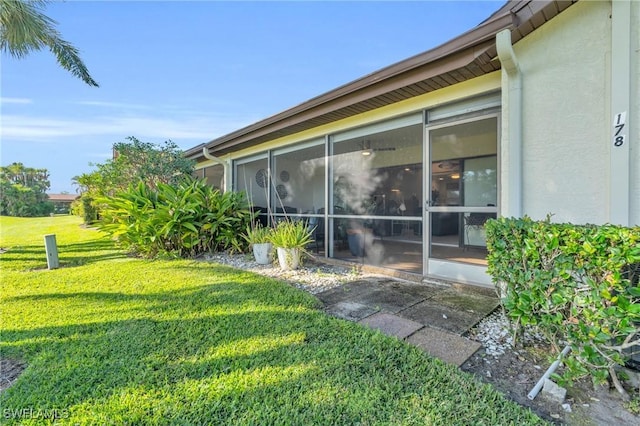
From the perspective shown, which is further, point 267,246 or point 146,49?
point 146,49

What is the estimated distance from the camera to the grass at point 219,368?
5.20 ft

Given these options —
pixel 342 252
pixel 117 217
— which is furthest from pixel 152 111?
pixel 342 252

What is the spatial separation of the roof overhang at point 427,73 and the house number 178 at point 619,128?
1148 millimetres

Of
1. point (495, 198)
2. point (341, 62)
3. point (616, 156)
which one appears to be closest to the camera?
point (616, 156)

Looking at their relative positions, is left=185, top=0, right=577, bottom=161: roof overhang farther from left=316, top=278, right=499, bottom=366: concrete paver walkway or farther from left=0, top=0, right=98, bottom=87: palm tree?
left=0, top=0, right=98, bottom=87: palm tree

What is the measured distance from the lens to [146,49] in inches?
309

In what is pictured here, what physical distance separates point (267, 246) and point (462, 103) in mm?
3892

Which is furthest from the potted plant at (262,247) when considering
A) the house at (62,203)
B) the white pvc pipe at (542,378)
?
the house at (62,203)

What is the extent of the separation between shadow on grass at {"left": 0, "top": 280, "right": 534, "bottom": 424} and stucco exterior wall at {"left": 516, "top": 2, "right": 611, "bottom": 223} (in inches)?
80.7

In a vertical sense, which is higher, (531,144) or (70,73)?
(70,73)

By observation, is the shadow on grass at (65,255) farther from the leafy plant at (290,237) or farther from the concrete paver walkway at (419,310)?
the concrete paver walkway at (419,310)

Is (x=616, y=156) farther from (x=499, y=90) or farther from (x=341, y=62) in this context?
(x=341, y=62)

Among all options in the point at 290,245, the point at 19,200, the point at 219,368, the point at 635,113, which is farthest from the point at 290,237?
the point at 19,200

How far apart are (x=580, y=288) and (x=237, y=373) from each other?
2.19 meters
